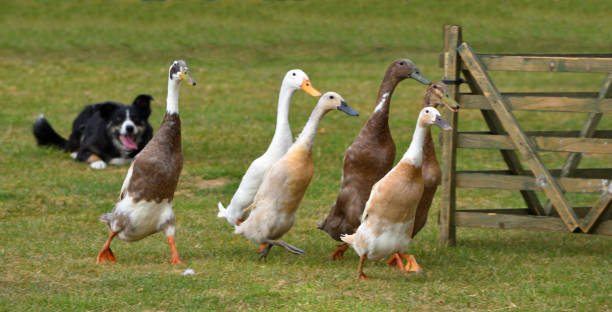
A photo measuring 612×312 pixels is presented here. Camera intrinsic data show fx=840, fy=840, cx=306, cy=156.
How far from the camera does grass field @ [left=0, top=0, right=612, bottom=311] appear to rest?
285 inches

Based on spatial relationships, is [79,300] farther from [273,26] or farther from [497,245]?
[273,26]

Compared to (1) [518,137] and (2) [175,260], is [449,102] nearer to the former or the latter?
(1) [518,137]

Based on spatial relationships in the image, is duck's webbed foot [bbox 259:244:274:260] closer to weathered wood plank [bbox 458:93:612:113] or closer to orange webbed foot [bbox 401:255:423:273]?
orange webbed foot [bbox 401:255:423:273]

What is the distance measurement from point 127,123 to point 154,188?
655cm

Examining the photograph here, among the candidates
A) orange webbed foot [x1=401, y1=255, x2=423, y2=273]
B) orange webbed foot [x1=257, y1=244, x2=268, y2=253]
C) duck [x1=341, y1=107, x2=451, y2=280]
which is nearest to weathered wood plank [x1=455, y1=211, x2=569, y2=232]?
orange webbed foot [x1=401, y1=255, x2=423, y2=273]

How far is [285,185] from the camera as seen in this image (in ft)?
26.5

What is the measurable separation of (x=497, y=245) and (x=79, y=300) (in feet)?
15.7

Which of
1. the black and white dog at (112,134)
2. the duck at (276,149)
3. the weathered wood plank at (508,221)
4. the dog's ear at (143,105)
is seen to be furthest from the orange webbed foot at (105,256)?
the dog's ear at (143,105)

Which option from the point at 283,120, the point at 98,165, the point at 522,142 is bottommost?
the point at 98,165

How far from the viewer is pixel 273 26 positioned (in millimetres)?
37562

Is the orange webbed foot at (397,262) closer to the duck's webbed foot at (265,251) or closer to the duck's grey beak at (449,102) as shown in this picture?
the duck's webbed foot at (265,251)

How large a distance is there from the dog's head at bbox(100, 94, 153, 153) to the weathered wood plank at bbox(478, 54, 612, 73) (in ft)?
23.2

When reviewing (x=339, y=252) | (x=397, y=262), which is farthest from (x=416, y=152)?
(x=339, y=252)

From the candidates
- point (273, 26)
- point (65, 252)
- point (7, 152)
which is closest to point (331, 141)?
point (7, 152)
